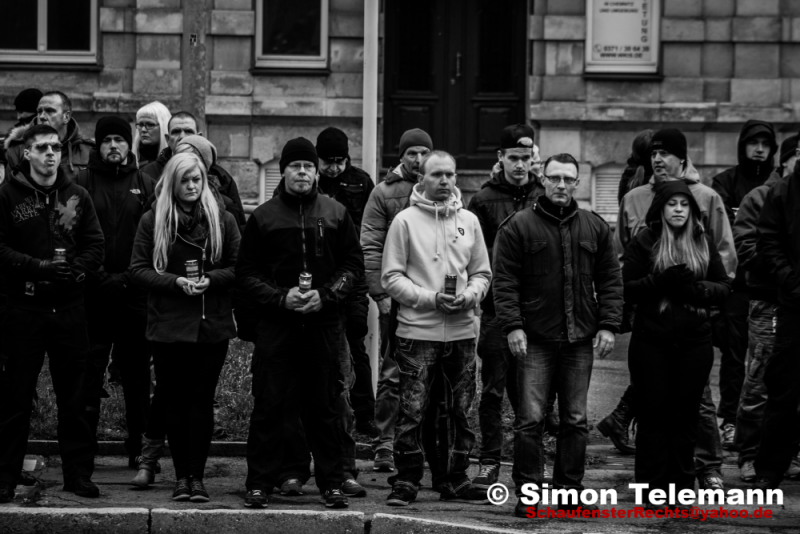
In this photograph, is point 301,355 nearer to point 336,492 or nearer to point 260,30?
point 336,492

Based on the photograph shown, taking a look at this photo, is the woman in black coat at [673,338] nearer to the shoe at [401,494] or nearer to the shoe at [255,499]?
the shoe at [401,494]

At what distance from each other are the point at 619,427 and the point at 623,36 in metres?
8.94

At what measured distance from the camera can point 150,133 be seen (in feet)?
31.3

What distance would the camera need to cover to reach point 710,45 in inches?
662

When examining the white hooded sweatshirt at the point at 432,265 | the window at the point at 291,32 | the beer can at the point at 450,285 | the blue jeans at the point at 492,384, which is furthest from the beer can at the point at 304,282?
the window at the point at 291,32

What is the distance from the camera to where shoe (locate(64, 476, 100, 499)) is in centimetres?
771

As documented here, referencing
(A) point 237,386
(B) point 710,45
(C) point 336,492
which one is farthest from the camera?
(B) point 710,45

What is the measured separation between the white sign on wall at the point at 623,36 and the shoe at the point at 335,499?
34.7ft

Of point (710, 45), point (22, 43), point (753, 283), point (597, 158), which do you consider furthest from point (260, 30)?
point (753, 283)

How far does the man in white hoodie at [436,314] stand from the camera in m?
7.68

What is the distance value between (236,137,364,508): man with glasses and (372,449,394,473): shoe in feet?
3.05

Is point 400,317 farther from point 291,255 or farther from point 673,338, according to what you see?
point 673,338

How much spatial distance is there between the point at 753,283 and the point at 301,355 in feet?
10.2

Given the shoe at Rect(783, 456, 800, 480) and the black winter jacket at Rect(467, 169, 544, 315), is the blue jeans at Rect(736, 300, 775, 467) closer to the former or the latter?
the shoe at Rect(783, 456, 800, 480)
